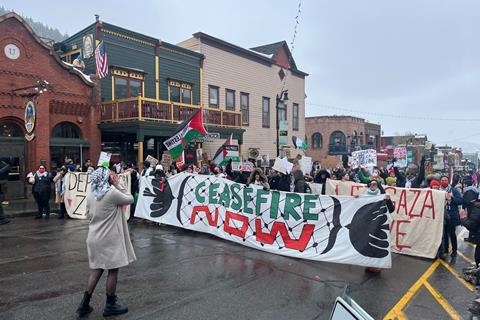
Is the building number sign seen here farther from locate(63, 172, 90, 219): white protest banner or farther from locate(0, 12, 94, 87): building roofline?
locate(63, 172, 90, 219): white protest banner

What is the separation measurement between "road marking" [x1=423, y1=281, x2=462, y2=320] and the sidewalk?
11524 mm

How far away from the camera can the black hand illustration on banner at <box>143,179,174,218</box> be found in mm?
9984

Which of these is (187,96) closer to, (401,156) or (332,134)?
(401,156)

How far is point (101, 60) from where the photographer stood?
16.4 meters

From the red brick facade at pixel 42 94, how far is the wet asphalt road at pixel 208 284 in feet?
28.0

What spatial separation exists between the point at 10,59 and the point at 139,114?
5.25 meters

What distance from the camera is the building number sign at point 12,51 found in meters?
15.3

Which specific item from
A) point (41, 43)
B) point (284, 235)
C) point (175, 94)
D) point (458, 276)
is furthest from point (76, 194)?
point (175, 94)

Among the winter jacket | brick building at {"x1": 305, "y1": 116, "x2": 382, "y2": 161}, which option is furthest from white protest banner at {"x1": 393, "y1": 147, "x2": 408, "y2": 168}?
brick building at {"x1": 305, "y1": 116, "x2": 382, "y2": 161}

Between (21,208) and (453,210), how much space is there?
1274 cm

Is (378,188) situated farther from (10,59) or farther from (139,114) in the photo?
(10,59)

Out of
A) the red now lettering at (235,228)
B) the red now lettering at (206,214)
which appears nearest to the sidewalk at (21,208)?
the red now lettering at (206,214)

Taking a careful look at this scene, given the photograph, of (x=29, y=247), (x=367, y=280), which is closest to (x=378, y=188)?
(x=367, y=280)

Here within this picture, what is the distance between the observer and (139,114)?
1714 cm
